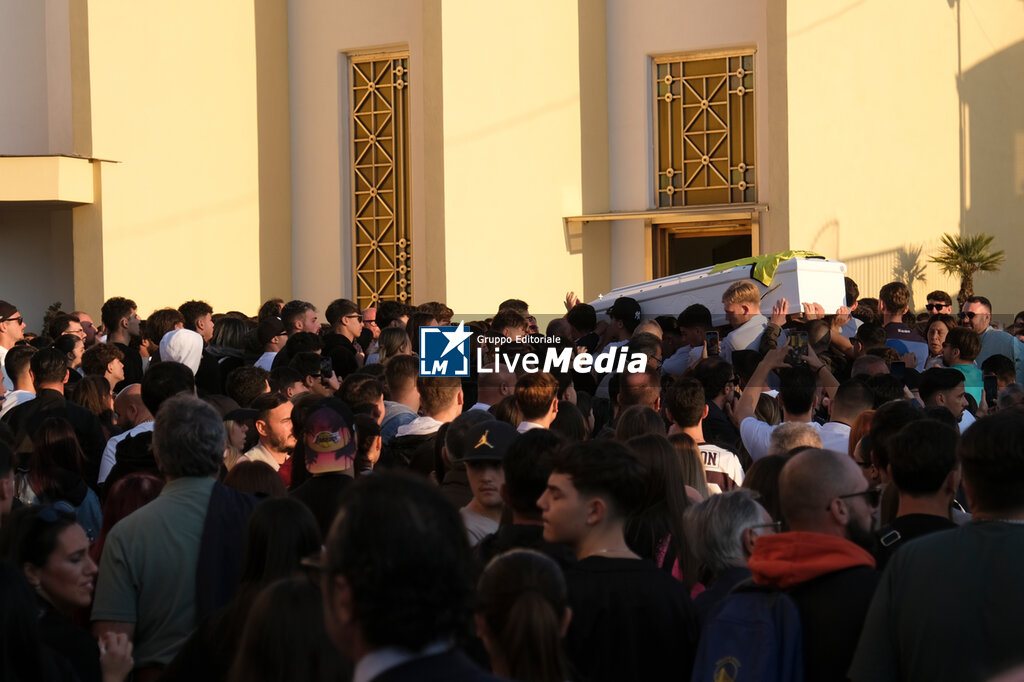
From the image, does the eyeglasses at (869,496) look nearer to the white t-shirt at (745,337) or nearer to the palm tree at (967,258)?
the white t-shirt at (745,337)

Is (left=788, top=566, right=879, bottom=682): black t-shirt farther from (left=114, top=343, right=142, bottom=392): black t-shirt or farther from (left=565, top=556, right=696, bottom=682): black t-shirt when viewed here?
(left=114, top=343, right=142, bottom=392): black t-shirt

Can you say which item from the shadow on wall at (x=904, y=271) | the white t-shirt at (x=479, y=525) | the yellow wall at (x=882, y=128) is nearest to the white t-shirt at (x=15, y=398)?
the white t-shirt at (x=479, y=525)

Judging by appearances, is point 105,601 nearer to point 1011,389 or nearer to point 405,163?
point 1011,389

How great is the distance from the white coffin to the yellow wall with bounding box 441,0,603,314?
17.7 feet

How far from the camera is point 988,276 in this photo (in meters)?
18.9

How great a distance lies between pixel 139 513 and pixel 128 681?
56 centimetres

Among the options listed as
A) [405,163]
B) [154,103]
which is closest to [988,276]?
[405,163]

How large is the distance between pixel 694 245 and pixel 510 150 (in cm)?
318

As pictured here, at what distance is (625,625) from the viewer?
367 cm

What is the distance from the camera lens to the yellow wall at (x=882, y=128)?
17234 millimetres

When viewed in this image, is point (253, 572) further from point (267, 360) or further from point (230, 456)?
point (267, 360)

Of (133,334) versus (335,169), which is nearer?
(133,334)

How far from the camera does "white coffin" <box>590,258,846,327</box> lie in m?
11.3

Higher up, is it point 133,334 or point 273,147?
point 273,147
